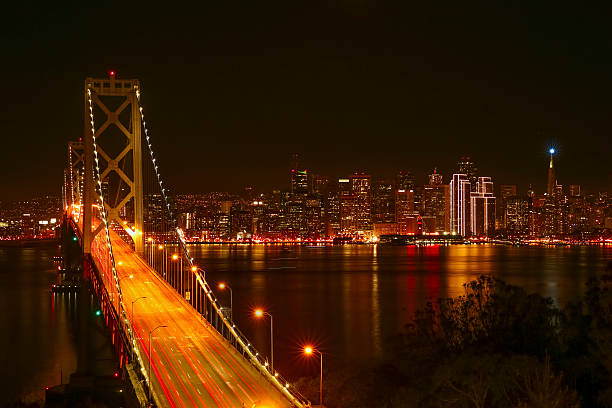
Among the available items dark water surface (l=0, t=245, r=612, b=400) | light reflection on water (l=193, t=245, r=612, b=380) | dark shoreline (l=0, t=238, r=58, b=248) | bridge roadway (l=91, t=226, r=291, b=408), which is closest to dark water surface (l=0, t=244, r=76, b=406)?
dark water surface (l=0, t=245, r=612, b=400)

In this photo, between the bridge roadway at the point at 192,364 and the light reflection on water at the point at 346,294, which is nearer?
the bridge roadway at the point at 192,364

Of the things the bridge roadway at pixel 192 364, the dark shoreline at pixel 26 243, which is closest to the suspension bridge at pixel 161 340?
the bridge roadway at pixel 192 364

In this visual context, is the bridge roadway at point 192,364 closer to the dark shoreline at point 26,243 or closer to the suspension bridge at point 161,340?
the suspension bridge at point 161,340

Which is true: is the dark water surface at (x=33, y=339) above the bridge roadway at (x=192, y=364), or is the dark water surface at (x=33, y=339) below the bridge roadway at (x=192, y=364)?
below

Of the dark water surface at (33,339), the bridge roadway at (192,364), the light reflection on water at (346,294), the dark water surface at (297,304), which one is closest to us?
the bridge roadway at (192,364)

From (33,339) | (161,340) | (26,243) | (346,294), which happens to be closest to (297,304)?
(346,294)

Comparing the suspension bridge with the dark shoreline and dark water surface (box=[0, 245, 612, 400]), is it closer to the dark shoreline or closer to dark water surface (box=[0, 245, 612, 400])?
dark water surface (box=[0, 245, 612, 400])

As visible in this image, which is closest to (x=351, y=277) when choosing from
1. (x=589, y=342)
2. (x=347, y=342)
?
(x=347, y=342)

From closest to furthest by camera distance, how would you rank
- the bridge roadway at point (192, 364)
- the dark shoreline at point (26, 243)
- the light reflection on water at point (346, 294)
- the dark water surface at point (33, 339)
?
the bridge roadway at point (192, 364), the dark water surface at point (33, 339), the light reflection on water at point (346, 294), the dark shoreline at point (26, 243)
